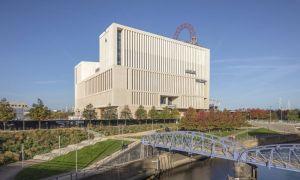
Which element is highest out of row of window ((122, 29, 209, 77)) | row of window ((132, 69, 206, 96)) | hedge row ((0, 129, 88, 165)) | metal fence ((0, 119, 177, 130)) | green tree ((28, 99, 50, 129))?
row of window ((122, 29, 209, 77))

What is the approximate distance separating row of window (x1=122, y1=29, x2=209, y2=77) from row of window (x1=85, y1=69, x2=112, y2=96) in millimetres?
9989

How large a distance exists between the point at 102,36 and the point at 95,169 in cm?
10664

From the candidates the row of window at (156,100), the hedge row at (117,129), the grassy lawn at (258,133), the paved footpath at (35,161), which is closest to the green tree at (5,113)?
the hedge row at (117,129)

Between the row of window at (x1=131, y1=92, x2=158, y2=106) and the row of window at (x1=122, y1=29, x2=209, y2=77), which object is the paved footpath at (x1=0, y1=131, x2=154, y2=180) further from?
the row of window at (x1=122, y1=29, x2=209, y2=77)

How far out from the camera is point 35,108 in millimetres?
85375

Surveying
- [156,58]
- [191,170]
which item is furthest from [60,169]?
[156,58]

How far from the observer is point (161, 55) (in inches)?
5861

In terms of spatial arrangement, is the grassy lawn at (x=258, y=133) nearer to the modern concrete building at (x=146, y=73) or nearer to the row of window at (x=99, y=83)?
the modern concrete building at (x=146, y=73)

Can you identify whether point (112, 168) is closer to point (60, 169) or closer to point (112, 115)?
point (60, 169)

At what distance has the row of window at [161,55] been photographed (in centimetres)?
13738

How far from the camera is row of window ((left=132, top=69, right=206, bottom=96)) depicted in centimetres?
13875

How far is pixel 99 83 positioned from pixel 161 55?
30165 millimetres

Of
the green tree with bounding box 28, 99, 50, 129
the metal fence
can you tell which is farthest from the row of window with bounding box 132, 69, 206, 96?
the green tree with bounding box 28, 99, 50, 129

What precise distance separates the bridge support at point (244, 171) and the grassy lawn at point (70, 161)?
2192 cm
